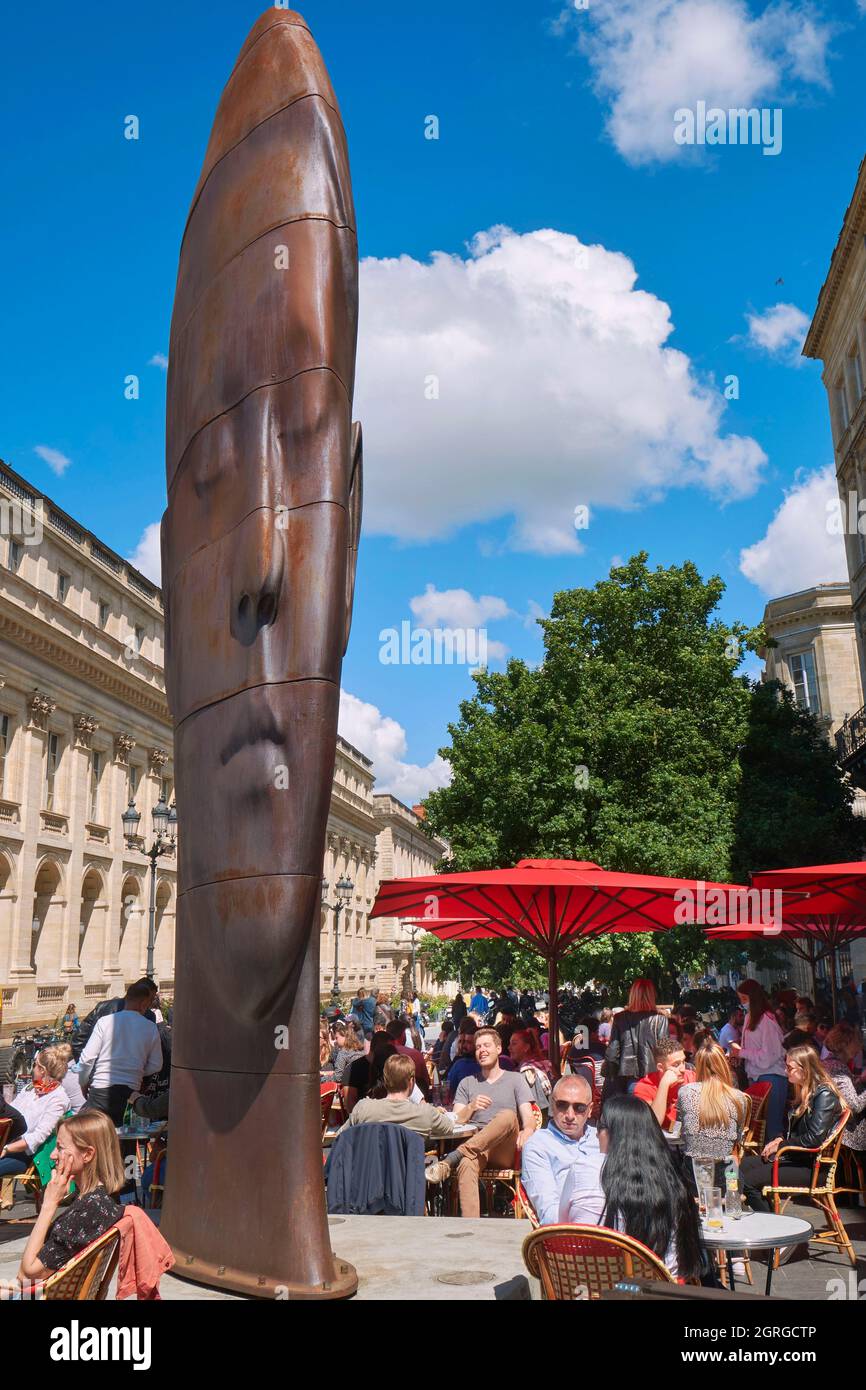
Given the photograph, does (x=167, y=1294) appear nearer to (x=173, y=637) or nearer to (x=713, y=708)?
(x=173, y=637)

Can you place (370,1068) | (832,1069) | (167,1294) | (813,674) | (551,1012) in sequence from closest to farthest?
1. (167,1294)
2. (832,1069)
3. (370,1068)
4. (551,1012)
5. (813,674)

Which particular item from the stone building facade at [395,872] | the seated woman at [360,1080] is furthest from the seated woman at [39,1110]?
the stone building facade at [395,872]

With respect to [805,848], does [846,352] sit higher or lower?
higher

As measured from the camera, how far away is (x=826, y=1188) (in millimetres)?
7137

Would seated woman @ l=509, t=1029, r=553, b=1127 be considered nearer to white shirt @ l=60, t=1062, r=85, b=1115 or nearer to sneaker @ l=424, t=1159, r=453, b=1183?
sneaker @ l=424, t=1159, r=453, b=1183

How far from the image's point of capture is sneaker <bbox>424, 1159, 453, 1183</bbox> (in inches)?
288

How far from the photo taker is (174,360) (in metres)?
6.66

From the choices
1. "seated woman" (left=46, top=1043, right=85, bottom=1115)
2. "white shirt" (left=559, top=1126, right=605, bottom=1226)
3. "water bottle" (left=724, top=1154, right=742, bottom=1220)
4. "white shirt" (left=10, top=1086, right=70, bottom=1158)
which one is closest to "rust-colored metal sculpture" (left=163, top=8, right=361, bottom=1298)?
"white shirt" (left=559, top=1126, right=605, bottom=1226)

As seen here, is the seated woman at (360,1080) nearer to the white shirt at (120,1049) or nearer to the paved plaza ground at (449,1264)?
the white shirt at (120,1049)

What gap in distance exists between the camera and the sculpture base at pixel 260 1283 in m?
4.58

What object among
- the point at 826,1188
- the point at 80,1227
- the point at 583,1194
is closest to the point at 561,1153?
the point at 583,1194

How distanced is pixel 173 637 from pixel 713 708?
2016 cm
